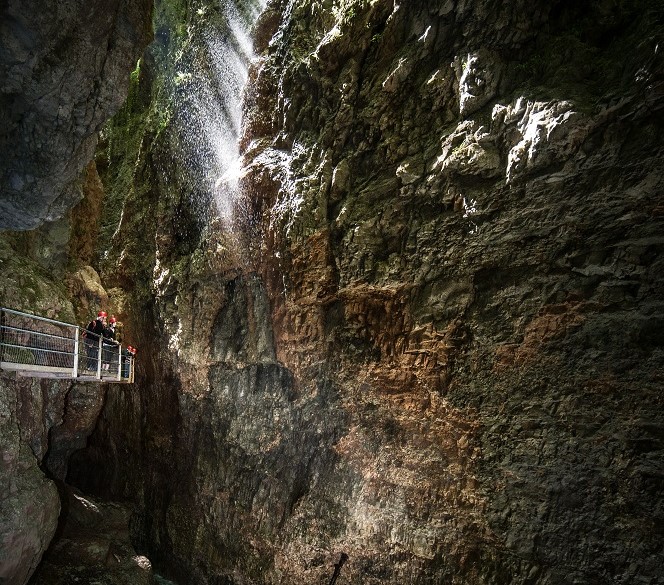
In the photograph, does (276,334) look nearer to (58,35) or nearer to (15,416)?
(15,416)

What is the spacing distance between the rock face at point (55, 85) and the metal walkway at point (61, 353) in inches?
113

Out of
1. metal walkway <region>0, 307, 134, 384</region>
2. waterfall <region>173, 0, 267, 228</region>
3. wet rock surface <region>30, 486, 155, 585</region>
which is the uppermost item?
waterfall <region>173, 0, 267, 228</region>

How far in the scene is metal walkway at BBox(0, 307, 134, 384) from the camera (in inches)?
290

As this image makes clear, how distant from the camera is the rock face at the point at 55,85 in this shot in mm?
7141

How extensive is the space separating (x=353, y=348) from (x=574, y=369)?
4563 millimetres

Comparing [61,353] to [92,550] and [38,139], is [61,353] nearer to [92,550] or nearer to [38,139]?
[38,139]

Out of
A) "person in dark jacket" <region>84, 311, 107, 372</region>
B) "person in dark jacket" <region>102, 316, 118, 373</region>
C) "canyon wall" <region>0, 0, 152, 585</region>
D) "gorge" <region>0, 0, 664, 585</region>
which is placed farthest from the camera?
"person in dark jacket" <region>102, 316, 118, 373</region>

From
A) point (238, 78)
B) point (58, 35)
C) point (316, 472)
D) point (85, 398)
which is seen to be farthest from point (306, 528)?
point (238, 78)

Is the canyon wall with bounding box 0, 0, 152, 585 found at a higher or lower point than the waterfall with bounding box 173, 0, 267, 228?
lower

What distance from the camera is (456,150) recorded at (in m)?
7.88

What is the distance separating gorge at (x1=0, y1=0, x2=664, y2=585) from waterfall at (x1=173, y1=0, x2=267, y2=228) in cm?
9

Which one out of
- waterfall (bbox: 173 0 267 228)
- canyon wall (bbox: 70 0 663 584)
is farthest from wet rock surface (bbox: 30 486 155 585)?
waterfall (bbox: 173 0 267 228)

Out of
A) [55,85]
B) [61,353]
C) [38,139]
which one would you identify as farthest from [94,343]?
[55,85]

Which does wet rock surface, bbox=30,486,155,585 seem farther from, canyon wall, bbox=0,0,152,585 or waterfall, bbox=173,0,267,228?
waterfall, bbox=173,0,267,228
